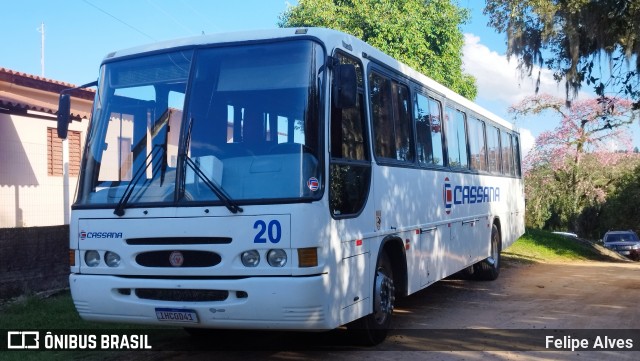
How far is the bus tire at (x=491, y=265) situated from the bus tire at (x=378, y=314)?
658cm

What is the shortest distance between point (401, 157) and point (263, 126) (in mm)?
2596

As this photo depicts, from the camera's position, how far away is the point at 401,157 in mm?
8367

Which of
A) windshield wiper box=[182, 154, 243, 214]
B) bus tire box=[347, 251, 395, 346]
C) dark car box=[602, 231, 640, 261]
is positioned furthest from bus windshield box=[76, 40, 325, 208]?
dark car box=[602, 231, 640, 261]

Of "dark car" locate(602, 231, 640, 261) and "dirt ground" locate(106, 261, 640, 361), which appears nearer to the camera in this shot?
"dirt ground" locate(106, 261, 640, 361)

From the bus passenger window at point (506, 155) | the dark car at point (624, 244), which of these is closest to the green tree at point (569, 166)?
the dark car at point (624, 244)

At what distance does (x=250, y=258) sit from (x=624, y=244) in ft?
96.0

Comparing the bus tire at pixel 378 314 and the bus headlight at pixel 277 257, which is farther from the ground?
the bus headlight at pixel 277 257

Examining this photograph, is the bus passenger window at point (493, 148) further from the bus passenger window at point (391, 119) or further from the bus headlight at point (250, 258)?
the bus headlight at point (250, 258)

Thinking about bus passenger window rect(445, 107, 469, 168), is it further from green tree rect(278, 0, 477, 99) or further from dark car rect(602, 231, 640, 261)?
dark car rect(602, 231, 640, 261)

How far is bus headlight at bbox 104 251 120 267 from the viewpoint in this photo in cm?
638

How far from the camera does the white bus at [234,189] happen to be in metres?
5.94

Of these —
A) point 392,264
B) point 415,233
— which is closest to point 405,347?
point 392,264

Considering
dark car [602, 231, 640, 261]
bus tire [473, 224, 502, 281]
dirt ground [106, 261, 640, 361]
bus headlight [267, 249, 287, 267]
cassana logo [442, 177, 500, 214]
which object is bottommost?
dark car [602, 231, 640, 261]

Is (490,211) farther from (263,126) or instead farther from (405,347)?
(263,126)
